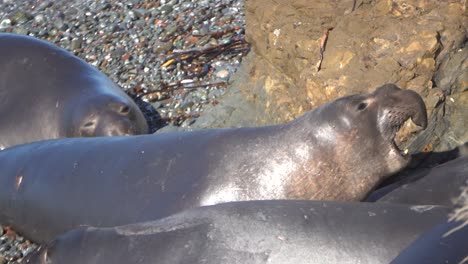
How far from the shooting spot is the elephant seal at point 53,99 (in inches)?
314

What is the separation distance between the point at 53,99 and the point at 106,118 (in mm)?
865

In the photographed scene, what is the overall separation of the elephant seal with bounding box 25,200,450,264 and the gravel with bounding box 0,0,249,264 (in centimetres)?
237

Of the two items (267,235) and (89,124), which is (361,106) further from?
(89,124)

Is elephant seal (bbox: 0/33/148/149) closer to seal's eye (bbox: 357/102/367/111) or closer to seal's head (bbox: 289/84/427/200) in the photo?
seal's head (bbox: 289/84/427/200)

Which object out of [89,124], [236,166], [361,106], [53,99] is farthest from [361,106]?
[53,99]

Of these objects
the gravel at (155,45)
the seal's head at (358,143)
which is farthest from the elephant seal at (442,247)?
the gravel at (155,45)

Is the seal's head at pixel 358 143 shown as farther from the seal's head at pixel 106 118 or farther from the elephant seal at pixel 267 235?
the seal's head at pixel 106 118

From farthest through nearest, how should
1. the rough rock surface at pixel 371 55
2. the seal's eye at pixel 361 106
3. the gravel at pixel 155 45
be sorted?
the gravel at pixel 155 45 → the rough rock surface at pixel 371 55 → the seal's eye at pixel 361 106

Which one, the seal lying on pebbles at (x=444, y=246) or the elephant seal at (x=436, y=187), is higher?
the seal lying on pebbles at (x=444, y=246)

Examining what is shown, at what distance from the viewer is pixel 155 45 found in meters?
9.79

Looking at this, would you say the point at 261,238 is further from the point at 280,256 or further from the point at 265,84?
the point at 265,84

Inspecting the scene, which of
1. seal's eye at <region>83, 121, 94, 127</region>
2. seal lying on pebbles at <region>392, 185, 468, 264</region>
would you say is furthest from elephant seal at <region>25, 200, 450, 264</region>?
seal's eye at <region>83, 121, 94, 127</region>

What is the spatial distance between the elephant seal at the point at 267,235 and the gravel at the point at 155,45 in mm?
2368

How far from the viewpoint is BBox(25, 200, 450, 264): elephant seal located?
4000mm
